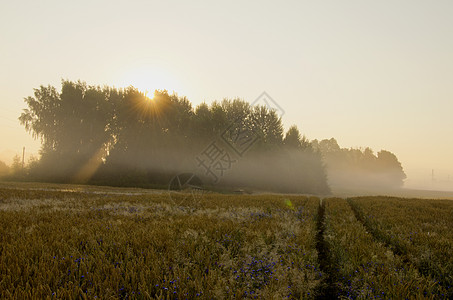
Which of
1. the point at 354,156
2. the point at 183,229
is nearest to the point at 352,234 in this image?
the point at 183,229

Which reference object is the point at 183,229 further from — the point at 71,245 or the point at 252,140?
the point at 252,140

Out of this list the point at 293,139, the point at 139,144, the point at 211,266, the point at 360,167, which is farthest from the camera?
the point at 360,167

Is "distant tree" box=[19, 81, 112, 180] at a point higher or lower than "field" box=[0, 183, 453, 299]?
higher

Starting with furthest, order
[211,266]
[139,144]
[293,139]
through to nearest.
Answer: [293,139], [139,144], [211,266]

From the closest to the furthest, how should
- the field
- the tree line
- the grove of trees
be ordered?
the field < the tree line < the grove of trees

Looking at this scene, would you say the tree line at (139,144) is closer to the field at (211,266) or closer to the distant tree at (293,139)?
the distant tree at (293,139)

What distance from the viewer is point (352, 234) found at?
272 inches

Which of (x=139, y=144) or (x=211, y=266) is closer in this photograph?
(x=211, y=266)

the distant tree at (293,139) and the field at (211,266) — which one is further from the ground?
the distant tree at (293,139)

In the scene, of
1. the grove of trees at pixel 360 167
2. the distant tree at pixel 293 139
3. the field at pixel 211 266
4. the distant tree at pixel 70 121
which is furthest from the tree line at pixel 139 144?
the grove of trees at pixel 360 167

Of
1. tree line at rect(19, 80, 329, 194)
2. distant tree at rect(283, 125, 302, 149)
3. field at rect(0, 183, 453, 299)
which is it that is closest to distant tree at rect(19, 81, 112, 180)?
tree line at rect(19, 80, 329, 194)

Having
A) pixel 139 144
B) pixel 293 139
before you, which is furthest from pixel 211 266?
pixel 293 139

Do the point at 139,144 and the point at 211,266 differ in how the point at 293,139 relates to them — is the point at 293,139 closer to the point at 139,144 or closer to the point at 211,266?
the point at 139,144

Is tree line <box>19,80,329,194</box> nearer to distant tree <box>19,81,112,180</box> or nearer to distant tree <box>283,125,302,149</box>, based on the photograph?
distant tree <box>19,81,112,180</box>
